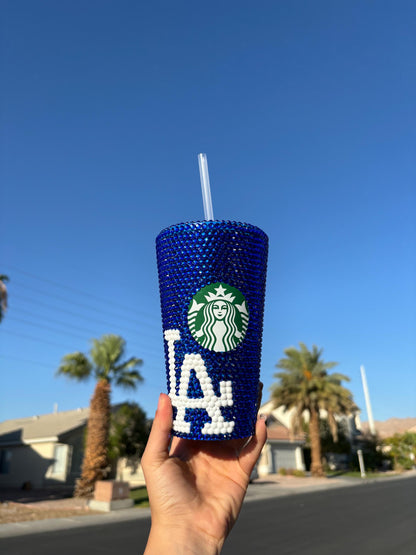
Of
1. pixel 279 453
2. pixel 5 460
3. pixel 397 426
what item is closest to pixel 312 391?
pixel 279 453

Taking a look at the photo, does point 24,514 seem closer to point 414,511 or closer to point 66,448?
point 66,448

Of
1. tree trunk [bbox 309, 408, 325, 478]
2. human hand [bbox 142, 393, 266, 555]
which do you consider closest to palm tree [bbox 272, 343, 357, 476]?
tree trunk [bbox 309, 408, 325, 478]

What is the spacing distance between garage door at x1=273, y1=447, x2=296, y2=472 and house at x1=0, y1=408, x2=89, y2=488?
16901 mm

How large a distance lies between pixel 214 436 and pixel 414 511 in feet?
48.6

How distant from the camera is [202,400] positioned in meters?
1.65

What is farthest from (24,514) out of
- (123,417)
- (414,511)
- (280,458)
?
(280,458)

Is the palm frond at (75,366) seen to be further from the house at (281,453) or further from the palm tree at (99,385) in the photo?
the house at (281,453)

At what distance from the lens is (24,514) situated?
539 inches

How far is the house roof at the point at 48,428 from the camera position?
24530 mm

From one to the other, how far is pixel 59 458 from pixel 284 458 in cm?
1951

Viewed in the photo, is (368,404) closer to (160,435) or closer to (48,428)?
(48,428)

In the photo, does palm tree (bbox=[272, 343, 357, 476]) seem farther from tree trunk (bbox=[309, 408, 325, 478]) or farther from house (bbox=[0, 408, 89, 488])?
house (bbox=[0, 408, 89, 488])

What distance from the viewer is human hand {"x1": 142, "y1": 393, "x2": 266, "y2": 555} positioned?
156cm

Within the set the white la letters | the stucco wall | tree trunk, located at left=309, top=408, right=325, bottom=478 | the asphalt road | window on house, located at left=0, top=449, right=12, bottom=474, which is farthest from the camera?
tree trunk, located at left=309, top=408, right=325, bottom=478
